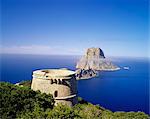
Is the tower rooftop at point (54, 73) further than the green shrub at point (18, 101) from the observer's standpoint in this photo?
Yes

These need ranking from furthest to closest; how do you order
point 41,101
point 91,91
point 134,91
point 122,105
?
1. point 134,91
2. point 91,91
3. point 122,105
4. point 41,101

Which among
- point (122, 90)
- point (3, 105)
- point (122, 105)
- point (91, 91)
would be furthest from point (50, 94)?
point (122, 90)

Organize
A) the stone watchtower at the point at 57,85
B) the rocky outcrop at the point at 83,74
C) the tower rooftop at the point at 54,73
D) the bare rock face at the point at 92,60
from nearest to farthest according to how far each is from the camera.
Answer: the stone watchtower at the point at 57,85
the tower rooftop at the point at 54,73
the rocky outcrop at the point at 83,74
the bare rock face at the point at 92,60

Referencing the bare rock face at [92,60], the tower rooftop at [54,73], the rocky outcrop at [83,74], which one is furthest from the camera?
the bare rock face at [92,60]

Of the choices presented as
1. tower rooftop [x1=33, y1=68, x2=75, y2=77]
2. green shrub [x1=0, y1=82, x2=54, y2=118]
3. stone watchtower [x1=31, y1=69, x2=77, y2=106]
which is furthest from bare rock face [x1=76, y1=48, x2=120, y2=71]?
green shrub [x1=0, y1=82, x2=54, y2=118]

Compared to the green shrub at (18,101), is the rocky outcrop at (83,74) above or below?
below

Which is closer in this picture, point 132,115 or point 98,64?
point 132,115

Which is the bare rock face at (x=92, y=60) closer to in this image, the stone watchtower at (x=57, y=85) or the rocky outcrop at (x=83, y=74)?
the rocky outcrop at (x=83, y=74)

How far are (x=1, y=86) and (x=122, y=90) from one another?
4121cm

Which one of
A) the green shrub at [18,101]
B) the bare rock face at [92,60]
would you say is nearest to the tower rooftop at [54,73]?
the green shrub at [18,101]

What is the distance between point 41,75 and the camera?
1353 cm

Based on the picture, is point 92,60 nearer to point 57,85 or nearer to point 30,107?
point 57,85

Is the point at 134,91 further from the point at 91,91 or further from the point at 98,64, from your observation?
the point at 98,64

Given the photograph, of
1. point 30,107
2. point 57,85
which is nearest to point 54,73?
point 57,85
